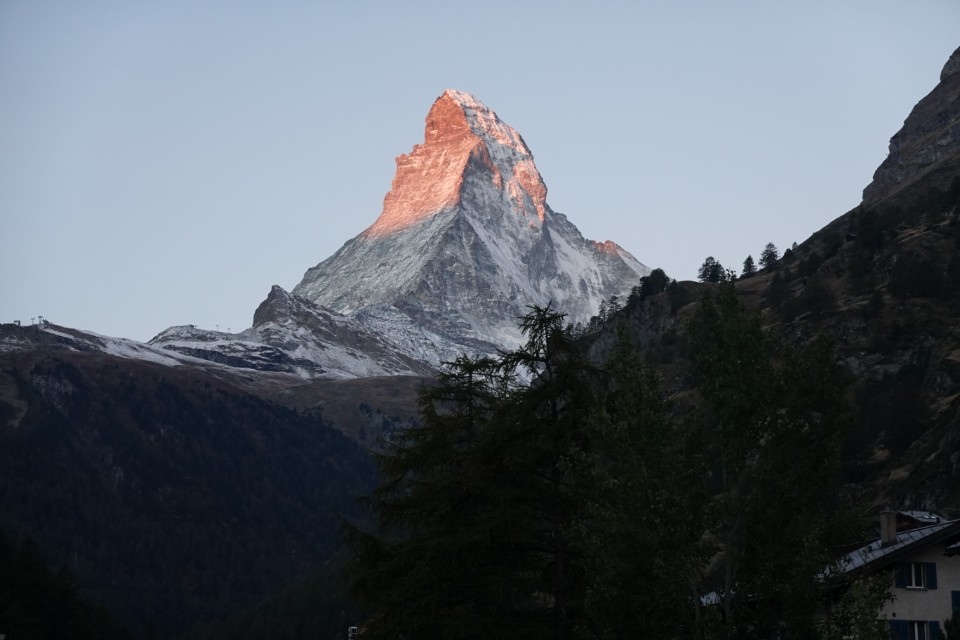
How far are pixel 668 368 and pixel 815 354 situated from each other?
143521mm

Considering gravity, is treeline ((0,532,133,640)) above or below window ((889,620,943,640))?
above

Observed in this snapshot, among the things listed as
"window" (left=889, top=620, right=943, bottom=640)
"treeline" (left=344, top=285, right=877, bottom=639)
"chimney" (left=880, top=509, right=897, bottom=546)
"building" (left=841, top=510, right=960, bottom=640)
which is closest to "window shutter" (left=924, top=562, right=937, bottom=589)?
"building" (left=841, top=510, right=960, bottom=640)

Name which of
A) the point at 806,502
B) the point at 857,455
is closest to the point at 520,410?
the point at 806,502

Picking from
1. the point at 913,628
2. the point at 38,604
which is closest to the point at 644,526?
the point at 913,628

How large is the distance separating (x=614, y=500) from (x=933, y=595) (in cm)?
1370

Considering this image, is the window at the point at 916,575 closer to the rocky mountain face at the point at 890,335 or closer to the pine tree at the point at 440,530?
the pine tree at the point at 440,530

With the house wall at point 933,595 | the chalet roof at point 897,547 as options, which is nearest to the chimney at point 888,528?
the chalet roof at point 897,547

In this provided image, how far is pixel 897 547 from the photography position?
42.4 m

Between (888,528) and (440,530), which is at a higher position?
(888,528)

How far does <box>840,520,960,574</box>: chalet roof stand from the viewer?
41.3 m

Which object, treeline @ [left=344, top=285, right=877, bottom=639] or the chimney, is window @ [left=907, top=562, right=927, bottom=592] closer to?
the chimney

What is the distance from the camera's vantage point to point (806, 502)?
35.7m

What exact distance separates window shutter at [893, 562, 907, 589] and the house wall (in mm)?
165

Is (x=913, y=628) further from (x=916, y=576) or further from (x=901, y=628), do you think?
(x=916, y=576)
